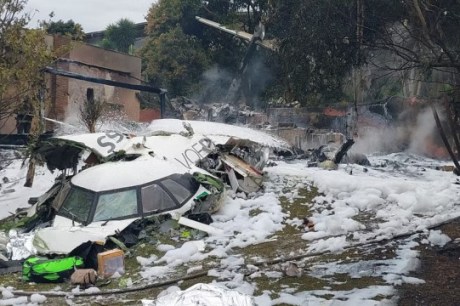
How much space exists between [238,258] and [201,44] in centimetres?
2909

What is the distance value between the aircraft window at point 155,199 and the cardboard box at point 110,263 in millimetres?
2016

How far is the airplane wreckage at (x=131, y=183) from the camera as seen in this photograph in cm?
948

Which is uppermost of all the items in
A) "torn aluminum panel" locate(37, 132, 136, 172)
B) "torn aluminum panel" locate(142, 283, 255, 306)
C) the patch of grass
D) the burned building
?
the burned building

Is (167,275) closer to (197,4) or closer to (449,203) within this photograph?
(449,203)

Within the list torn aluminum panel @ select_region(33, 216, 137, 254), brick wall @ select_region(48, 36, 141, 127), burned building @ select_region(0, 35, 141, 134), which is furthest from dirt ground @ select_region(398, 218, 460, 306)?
brick wall @ select_region(48, 36, 141, 127)

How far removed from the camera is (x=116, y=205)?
10031 mm

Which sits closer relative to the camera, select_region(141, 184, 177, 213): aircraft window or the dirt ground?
the dirt ground

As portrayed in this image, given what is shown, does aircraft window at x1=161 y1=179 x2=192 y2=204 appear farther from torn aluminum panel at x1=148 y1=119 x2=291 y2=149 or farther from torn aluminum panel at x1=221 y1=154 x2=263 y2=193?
torn aluminum panel at x1=148 y1=119 x2=291 y2=149

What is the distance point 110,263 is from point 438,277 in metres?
4.48

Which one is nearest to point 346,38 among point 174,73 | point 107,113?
point 107,113

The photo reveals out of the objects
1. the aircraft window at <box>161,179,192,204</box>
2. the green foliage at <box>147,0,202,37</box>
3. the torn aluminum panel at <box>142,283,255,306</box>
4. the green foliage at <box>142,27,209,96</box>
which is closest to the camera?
the torn aluminum panel at <box>142,283,255,306</box>

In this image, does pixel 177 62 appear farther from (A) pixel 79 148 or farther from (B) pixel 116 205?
(B) pixel 116 205

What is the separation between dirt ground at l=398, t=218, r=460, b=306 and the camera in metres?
5.76

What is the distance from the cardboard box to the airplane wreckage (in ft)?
3.43
